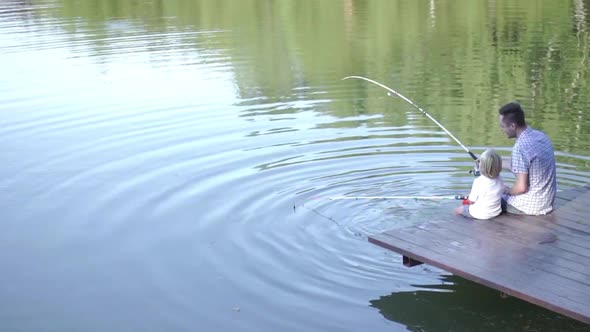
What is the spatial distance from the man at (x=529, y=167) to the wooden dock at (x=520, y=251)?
138 mm

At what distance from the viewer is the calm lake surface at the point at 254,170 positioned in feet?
25.4

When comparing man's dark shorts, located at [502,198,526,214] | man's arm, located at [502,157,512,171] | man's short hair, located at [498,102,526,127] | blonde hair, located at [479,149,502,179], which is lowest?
man's dark shorts, located at [502,198,526,214]

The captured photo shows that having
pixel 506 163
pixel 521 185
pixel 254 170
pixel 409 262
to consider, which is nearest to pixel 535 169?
pixel 521 185

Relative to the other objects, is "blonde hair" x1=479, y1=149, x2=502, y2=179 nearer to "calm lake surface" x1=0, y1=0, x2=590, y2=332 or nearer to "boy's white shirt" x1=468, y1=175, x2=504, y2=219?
"boy's white shirt" x1=468, y1=175, x2=504, y2=219

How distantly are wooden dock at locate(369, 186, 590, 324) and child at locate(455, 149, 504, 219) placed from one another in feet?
0.32

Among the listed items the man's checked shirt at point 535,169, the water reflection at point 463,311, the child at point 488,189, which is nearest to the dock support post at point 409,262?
the water reflection at point 463,311

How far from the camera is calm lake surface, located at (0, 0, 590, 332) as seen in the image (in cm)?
774

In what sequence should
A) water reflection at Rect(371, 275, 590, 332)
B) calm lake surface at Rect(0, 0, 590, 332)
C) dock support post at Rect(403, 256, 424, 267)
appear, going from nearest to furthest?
water reflection at Rect(371, 275, 590, 332) < dock support post at Rect(403, 256, 424, 267) < calm lake surface at Rect(0, 0, 590, 332)

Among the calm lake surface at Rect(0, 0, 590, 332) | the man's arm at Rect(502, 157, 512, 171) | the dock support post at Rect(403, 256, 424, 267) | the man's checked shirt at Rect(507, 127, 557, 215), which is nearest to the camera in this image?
the dock support post at Rect(403, 256, 424, 267)

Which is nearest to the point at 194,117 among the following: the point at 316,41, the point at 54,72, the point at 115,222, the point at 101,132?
the point at 101,132

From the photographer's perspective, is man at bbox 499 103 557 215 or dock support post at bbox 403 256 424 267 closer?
dock support post at bbox 403 256 424 267

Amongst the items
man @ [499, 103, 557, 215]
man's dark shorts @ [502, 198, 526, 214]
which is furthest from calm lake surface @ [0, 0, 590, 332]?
man @ [499, 103, 557, 215]

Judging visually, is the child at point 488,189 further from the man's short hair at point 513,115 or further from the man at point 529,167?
the man's short hair at point 513,115

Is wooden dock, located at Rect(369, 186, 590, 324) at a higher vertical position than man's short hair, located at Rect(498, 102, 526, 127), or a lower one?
lower
